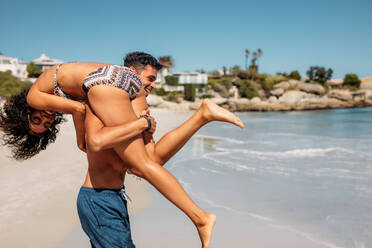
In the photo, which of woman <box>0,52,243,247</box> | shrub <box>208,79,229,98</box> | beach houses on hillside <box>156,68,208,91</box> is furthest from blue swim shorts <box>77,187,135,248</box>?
beach houses on hillside <box>156,68,208,91</box>

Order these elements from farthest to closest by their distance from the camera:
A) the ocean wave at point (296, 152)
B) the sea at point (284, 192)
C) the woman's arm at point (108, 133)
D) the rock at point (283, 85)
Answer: the rock at point (283, 85)
the ocean wave at point (296, 152)
the sea at point (284, 192)
the woman's arm at point (108, 133)

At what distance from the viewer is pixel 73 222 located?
4.30 meters

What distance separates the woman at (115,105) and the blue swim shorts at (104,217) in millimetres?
247

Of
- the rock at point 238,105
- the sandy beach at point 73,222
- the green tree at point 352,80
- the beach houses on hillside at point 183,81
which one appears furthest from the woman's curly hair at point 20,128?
the green tree at point 352,80

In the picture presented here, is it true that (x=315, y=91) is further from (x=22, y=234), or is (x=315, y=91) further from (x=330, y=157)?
(x=22, y=234)

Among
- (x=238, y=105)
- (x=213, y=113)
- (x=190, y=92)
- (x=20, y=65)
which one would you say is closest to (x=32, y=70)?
(x=20, y=65)

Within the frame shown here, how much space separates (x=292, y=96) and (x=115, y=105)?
59.7 m

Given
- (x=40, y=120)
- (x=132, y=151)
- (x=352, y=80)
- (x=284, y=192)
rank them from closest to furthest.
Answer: (x=132, y=151), (x=40, y=120), (x=284, y=192), (x=352, y=80)

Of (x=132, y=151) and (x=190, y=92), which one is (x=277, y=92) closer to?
(x=190, y=92)

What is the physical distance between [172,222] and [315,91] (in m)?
62.9

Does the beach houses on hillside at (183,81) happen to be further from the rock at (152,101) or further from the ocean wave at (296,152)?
the ocean wave at (296,152)

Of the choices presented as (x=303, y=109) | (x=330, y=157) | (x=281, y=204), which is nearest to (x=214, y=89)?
(x=303, y=109)

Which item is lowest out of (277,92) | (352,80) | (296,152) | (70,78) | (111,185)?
(277,92)

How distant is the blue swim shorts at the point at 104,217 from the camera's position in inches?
79.3
